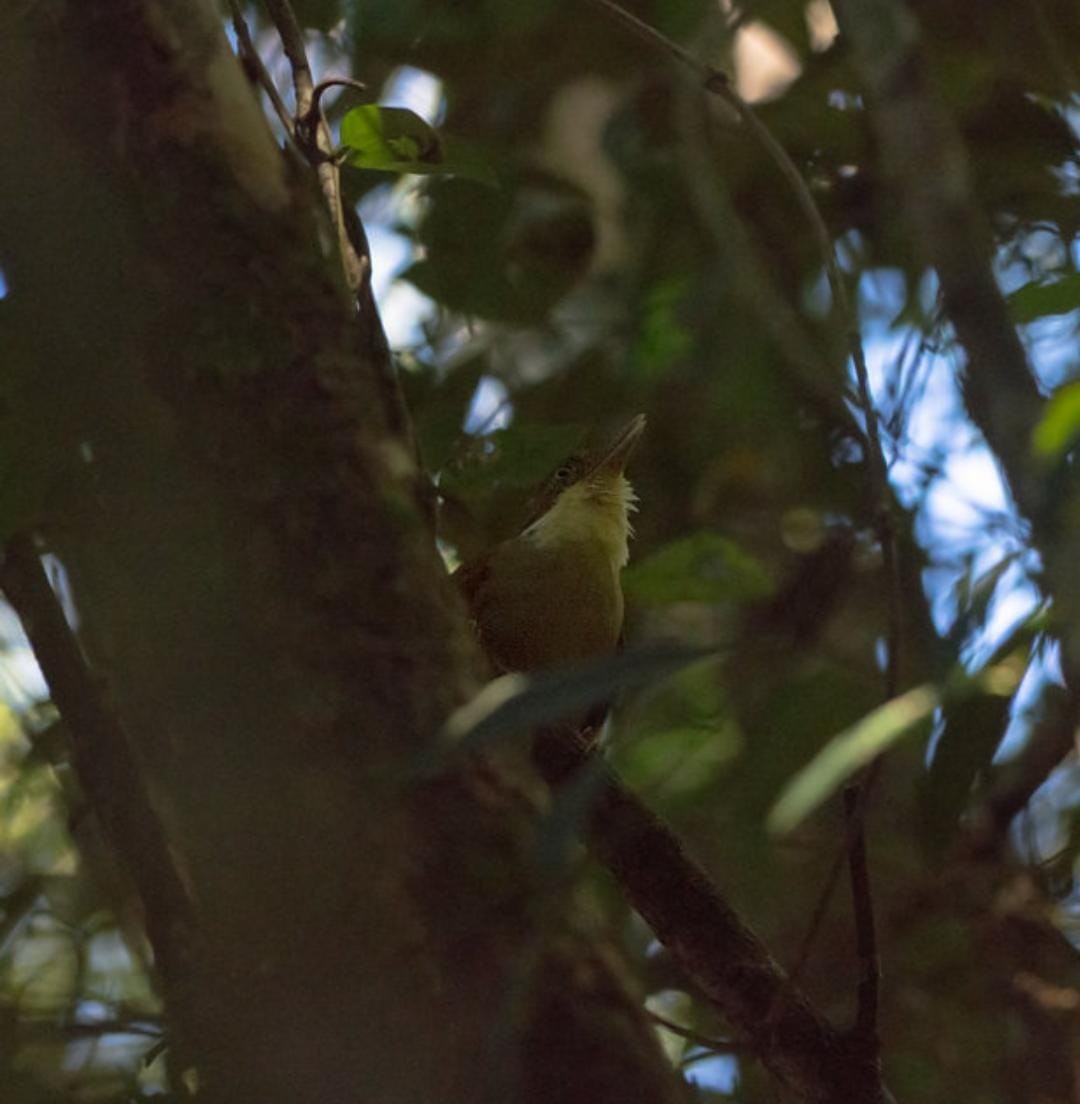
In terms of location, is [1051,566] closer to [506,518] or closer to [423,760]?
[423,760]

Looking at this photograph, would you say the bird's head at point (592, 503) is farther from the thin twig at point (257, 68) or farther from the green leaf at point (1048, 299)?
the green leaf at point (1048, 299)

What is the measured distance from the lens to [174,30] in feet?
5.96

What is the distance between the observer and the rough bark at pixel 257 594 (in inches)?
54.8

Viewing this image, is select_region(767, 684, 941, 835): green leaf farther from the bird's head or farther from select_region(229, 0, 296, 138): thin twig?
the bird's head

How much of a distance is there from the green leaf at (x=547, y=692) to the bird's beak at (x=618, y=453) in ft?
7.69

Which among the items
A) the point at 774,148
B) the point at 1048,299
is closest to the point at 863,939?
the point at 1048,299

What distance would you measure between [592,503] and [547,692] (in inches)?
93.6

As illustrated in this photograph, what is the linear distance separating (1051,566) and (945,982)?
2.52 meters

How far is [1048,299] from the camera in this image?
1932 millimetres

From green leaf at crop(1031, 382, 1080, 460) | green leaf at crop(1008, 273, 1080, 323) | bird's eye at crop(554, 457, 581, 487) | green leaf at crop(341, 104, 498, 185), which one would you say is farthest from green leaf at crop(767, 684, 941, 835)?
bird's eye at crop(554, 457, 581, 487)

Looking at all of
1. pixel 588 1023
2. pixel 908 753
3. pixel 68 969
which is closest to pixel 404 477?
pixel 588 1023

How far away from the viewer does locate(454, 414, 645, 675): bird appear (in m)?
3.40

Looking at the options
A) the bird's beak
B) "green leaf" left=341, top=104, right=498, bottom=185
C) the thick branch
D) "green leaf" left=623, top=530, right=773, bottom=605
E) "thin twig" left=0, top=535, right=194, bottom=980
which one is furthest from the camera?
the bird's beak

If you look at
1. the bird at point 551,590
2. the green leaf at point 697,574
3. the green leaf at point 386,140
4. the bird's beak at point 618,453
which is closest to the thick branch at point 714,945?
the green leaf at point 697,574
